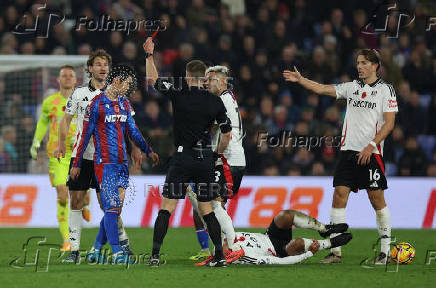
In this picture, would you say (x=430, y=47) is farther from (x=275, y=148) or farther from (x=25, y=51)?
(x=25, y=51)

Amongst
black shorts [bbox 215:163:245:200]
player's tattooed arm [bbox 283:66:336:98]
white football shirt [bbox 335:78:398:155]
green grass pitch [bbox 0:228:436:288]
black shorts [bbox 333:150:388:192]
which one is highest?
player's tattooed arm [bbox 283:66:336:98]

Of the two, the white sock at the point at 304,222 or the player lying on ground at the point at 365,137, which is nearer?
the white sock at the point at 304,222

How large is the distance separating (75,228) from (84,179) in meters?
0.55

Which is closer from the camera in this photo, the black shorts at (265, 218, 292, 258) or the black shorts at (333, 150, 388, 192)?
the black shorts at (265, 218, 292, 258)

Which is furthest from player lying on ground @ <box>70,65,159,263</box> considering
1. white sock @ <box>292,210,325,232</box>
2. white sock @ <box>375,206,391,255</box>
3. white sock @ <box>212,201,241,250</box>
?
white sock @ <box>375,206,391,255</box>

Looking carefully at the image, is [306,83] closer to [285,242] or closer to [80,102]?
[285,242]

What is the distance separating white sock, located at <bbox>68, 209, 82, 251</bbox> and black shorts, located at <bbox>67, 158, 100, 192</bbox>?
1.02 ft

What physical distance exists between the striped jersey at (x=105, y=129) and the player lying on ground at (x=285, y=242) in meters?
1.51

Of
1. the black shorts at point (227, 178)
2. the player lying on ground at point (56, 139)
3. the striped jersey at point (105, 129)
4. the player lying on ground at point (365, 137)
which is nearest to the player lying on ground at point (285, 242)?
the player lying on ground at point (365, 137)

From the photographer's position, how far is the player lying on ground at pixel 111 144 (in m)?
9.02

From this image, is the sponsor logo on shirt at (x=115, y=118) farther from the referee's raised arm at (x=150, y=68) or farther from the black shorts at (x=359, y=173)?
the black shorts at (x=359, y=173)

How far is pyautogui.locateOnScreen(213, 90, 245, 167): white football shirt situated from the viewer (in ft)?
32.1

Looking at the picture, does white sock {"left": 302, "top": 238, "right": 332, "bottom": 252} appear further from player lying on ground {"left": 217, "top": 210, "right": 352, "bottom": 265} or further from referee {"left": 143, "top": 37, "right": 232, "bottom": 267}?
referee {"left": 143, "top": 37, "right": 232, "bottom": 267}

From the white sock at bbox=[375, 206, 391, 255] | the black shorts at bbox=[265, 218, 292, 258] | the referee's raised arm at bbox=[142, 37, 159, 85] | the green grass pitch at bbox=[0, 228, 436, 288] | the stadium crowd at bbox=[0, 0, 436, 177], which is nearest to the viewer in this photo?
the green grass pitch at bbox=[0, 228, 436, 288]
